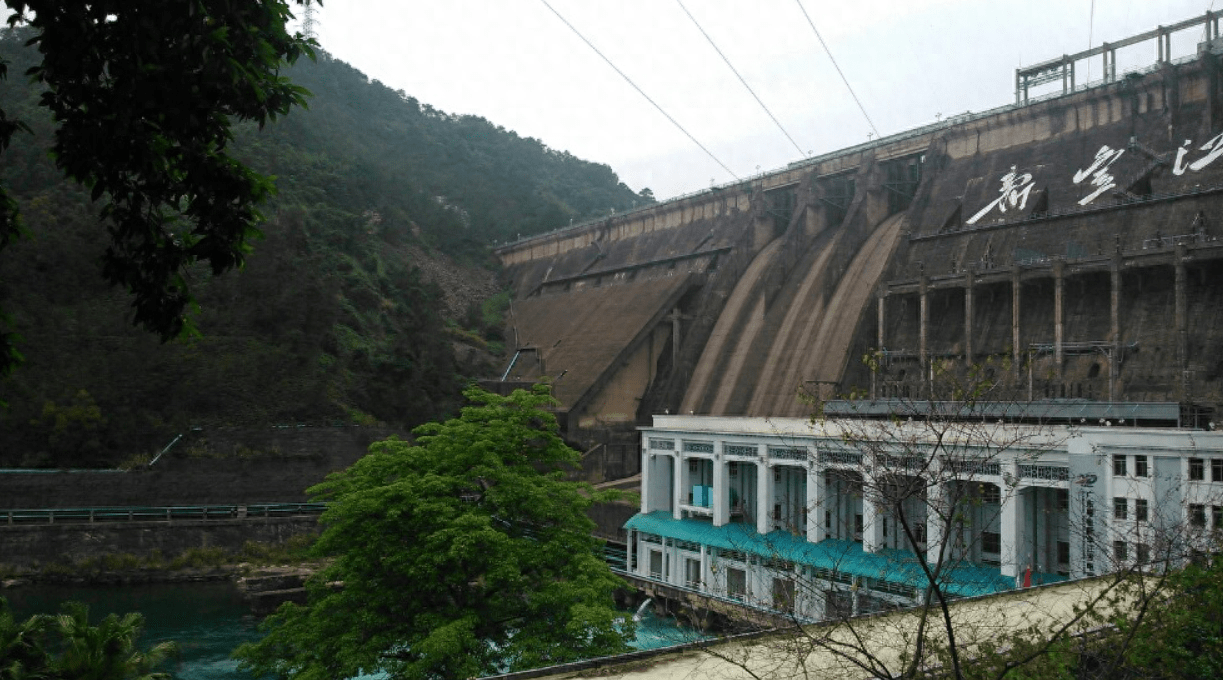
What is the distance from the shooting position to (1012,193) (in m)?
33.5

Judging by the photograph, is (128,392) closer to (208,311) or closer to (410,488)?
(208,311)

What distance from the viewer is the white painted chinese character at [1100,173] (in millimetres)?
30703

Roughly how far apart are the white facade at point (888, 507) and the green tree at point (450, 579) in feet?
8.16

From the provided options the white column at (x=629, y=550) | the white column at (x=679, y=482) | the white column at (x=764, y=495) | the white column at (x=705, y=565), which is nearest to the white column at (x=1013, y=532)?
the white column at (x=764, y=495)

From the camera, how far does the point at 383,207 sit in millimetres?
62844

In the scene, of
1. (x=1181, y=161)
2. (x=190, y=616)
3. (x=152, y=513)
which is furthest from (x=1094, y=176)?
(x=152, y=513)

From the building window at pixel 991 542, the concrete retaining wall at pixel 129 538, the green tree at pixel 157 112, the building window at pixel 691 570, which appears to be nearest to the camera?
the green tree at pixel 157 112

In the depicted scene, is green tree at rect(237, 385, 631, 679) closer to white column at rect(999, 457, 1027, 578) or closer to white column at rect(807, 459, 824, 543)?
white column at rect(807, 459, 824, 543)

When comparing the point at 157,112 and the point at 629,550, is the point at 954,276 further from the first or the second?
the point at 157,112

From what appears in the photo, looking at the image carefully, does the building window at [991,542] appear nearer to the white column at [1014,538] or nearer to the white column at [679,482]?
the white column at [1014,538]

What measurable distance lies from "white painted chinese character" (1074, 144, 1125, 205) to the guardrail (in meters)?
30.2

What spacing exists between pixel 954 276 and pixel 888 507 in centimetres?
2559

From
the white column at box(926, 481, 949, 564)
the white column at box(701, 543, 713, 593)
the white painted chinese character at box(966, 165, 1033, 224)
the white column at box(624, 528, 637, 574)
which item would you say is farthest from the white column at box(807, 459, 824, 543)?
the white painted chinese character at box(966, 165, 1033, 224)

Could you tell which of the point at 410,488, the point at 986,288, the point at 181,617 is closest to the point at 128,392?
the point at 181,617
